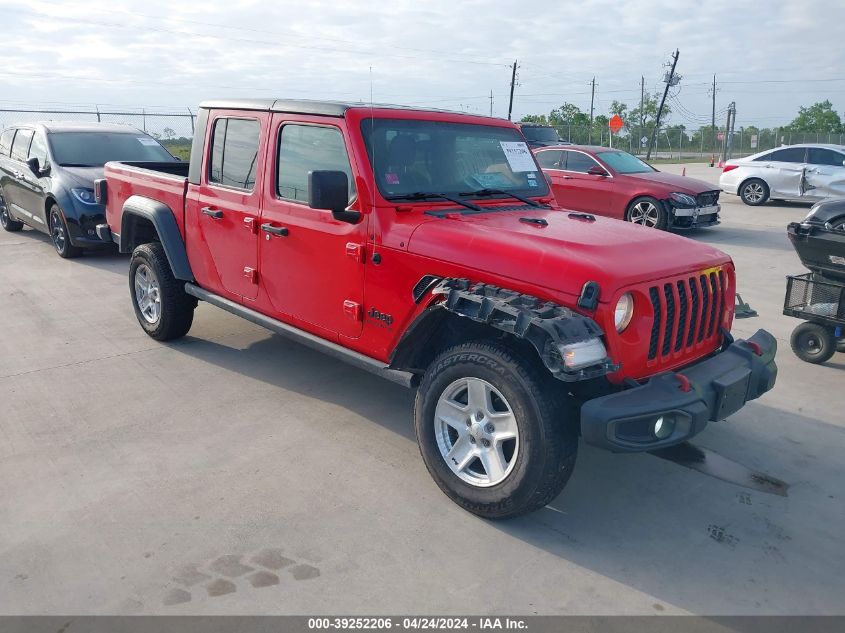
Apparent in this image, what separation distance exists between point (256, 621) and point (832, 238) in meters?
5.10

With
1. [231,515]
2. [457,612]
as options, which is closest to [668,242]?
[457,612]

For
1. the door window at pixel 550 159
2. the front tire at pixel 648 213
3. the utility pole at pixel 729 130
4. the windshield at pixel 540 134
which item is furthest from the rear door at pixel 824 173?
the utility pole at pixel 729 130

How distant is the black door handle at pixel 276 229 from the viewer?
4511 mm

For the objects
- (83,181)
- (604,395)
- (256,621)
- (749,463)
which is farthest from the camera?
(83,181)

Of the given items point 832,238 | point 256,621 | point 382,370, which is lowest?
point 256,621

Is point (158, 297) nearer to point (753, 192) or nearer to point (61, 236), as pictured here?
point (61, 236)

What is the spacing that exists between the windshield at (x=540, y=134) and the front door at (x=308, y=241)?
1424 centimetres

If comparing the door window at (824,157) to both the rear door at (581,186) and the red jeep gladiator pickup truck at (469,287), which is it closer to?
the rear door at (581,186)

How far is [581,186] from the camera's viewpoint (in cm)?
1271

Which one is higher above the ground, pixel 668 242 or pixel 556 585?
pixel 668 242

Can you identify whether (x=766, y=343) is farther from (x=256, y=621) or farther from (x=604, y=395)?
(x=256, y=621)

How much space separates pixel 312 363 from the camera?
573 cm

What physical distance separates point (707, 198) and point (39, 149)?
10.6 m

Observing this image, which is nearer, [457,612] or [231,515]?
[457,612]
